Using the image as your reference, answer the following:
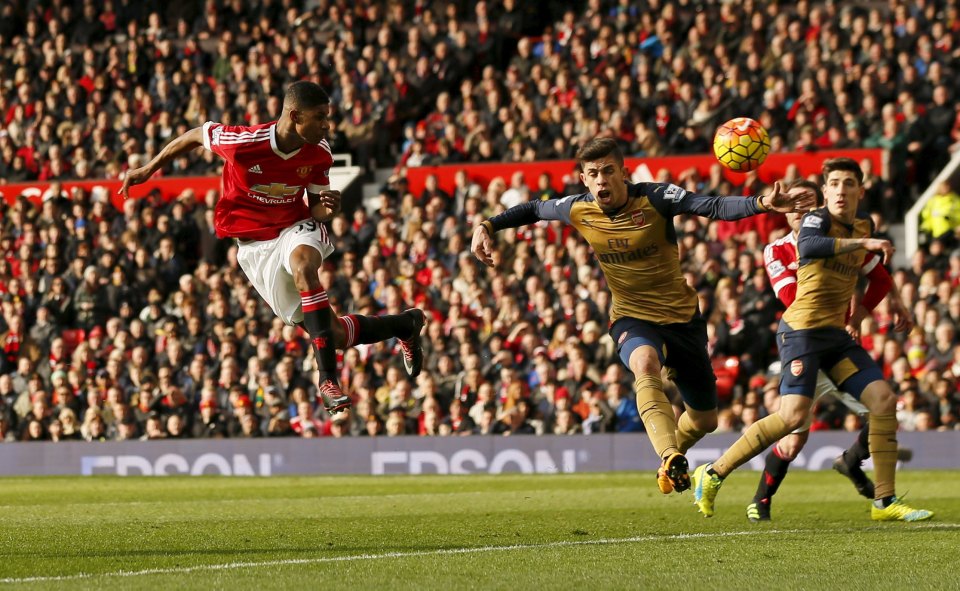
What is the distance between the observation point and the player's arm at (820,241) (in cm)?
842

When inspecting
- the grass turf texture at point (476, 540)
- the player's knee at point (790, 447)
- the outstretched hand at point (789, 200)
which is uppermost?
the outstretched hand at point (789, 200)

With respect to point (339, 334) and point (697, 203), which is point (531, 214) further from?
point (339, 334)

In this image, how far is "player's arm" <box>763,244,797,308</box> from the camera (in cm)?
973

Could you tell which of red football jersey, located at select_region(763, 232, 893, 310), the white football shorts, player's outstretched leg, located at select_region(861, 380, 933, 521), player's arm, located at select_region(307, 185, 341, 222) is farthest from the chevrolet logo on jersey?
player's outstretched leg, located at select_region(861, 380, 933, 521)

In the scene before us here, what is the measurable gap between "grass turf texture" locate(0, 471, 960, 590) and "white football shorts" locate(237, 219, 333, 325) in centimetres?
151

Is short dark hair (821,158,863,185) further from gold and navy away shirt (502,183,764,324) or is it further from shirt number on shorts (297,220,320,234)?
shirt number on shorts (297,220,320,234)

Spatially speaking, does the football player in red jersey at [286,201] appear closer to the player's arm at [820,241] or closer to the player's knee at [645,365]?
the player's knee at [645,365]

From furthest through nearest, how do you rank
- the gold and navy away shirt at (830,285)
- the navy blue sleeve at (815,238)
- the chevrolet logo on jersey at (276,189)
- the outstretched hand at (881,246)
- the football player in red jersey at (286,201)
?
the chevrolet logo on jersey at (276,189)
the football player in red jersey at (286,201)
the gold and navy away shirt at (830,285)
the navy blue sleeve at (815,238)
the outstretched hand at (881,246)

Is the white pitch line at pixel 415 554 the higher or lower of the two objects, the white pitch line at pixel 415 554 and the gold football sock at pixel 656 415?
the lower

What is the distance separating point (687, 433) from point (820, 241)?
5.50ft

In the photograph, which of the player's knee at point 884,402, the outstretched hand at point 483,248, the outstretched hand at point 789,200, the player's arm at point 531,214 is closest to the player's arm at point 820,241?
the outstretched hand at point 789,200

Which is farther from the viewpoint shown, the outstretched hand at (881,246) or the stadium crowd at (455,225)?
the stadium crowd at (455,225)

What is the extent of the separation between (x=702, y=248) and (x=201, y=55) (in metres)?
10.7

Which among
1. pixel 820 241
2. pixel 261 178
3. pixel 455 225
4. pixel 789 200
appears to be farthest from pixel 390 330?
pixel 455 225
